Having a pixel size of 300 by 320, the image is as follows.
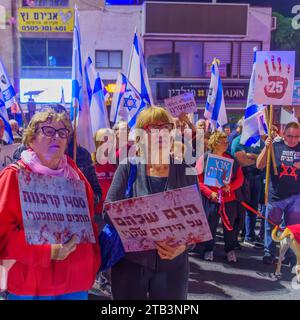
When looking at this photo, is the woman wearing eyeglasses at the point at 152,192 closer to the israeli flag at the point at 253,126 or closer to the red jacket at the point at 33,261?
the red jacket at the point at 33,261

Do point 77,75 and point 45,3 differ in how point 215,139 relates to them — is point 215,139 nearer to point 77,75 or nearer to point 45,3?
→ point 77,75

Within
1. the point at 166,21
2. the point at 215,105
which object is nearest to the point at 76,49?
the point at 215,105

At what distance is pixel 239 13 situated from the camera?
21484mm

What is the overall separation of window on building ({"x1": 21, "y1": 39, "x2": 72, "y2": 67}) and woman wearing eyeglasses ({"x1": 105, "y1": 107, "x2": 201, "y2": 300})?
792 inches

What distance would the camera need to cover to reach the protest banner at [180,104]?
8.50m

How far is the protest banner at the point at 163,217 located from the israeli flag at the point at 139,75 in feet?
14.5

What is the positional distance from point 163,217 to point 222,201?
3640 mm

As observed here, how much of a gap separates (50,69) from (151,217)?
67.5 feet

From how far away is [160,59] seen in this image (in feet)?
74.3

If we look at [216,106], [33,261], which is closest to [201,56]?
[216,106]

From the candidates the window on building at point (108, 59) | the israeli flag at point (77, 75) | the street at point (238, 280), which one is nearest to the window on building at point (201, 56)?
the window on building at point (108, 59)

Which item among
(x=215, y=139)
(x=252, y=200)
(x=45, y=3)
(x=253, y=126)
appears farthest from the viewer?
(x=45, y=3)

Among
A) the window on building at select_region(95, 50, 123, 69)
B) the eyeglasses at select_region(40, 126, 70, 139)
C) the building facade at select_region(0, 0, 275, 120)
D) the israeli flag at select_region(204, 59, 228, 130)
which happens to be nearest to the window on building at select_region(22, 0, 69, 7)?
the building facade at select_region(0, 0, 275, 120)

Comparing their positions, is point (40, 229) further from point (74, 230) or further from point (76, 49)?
point (76, 49)
